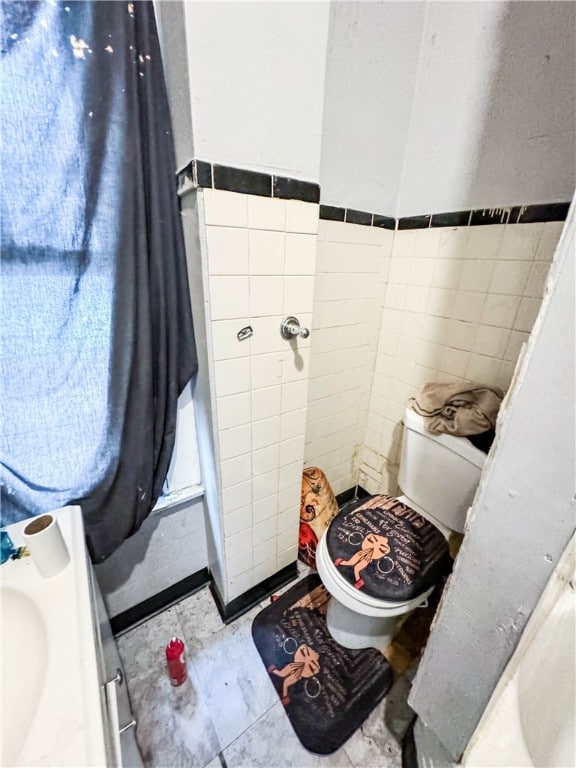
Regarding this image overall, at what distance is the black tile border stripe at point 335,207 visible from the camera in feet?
2.24

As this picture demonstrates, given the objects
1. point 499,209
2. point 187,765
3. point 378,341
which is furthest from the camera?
point 378,341

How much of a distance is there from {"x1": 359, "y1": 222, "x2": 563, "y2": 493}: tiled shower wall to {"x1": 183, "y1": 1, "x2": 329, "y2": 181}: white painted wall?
0.65m

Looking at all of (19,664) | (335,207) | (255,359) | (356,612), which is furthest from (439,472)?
(19,664)

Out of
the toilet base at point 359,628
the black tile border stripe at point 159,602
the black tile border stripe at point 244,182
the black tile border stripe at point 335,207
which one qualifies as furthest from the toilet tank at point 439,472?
the black tile border stripe at point 159,602

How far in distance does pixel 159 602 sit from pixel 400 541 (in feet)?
3.07

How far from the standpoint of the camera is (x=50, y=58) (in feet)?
1.88

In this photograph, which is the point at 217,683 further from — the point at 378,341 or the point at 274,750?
the point at 378,341

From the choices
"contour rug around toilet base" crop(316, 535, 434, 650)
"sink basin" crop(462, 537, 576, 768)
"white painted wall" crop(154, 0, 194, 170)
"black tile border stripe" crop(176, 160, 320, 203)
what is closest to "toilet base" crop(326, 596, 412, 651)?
"contour rug around toilet base" crop(316, 535, 434, 650)

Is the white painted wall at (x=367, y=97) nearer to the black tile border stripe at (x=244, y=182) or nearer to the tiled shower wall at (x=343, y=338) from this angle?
the tiled shower wall at (x=343, y=338)

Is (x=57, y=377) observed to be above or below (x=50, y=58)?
below

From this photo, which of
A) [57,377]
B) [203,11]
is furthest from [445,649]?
[203,11]

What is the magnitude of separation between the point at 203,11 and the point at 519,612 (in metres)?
1.17

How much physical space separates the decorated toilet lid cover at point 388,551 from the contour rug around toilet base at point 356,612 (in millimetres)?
23

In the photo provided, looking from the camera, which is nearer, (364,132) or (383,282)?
(364,132)
